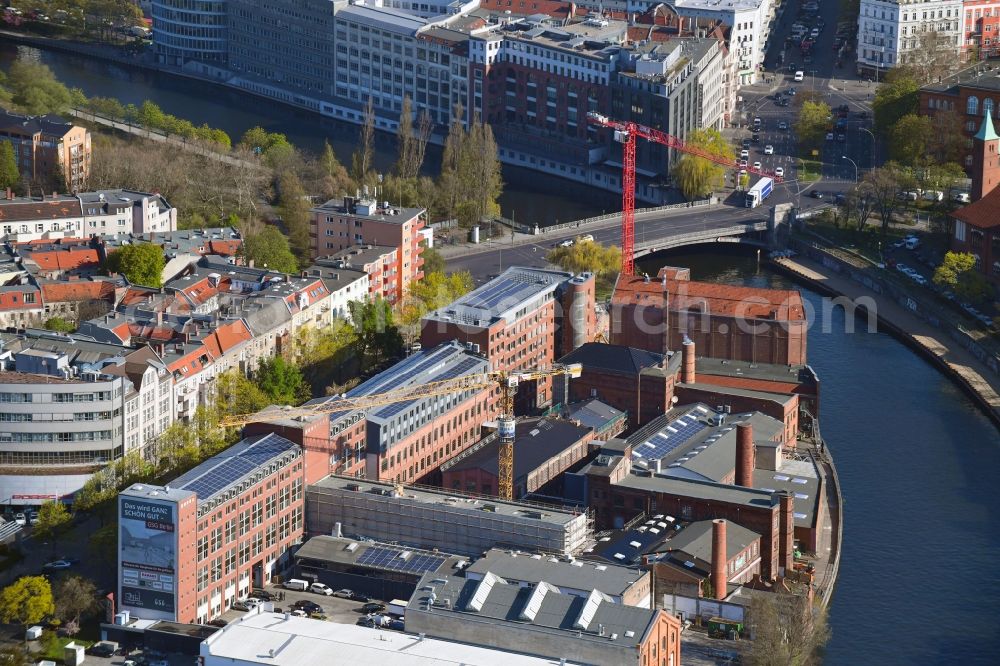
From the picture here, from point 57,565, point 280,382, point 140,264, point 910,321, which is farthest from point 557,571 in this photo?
point 910,321

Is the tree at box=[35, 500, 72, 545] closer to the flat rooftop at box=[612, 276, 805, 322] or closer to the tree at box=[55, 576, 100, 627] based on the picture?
the tree at box=[55, 576, 100, 627]

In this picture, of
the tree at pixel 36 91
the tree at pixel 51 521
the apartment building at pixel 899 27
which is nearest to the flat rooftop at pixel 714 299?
the tree at pixel 51 521

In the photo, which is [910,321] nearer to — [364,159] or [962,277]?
[962,277]

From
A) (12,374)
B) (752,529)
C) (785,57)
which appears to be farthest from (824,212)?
(12,374)

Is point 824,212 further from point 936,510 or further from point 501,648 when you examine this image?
point 501,648

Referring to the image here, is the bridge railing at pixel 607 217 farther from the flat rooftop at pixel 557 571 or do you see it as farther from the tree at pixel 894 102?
the flat rooftop at pixel 557 571

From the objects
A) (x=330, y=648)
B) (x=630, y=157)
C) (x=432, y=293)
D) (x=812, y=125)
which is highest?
(x=812, y=125)
